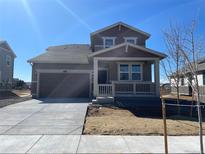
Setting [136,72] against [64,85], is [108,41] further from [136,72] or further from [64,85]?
[64,85]

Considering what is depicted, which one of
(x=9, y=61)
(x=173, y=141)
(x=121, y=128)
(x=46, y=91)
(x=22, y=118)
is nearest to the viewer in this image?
(x=173, y=141)

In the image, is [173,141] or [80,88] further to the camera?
[80,88]

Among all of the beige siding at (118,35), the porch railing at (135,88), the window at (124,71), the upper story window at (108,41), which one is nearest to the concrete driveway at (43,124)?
the porch railing at (135,88)

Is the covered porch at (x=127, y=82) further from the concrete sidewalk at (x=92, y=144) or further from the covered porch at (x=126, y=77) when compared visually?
the concrete sidewalk at (x=92, y=144)

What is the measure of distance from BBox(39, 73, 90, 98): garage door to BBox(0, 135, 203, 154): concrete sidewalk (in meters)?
13.3

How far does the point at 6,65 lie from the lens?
28844 millimetres

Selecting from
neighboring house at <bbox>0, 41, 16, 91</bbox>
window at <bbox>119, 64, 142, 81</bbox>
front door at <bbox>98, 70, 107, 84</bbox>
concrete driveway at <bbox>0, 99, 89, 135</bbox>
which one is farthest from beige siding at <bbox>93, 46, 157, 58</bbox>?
neighboring house at <bbox>0, 41, 16, 91</bbox>

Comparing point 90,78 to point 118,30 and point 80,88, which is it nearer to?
point 80,88

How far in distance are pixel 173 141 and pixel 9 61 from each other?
1166 inches

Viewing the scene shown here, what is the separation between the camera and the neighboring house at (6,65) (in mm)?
27109

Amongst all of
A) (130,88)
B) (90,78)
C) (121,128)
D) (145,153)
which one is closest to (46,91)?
(90,78)

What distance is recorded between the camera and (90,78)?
782 inches

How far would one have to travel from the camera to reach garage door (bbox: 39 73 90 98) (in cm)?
1970

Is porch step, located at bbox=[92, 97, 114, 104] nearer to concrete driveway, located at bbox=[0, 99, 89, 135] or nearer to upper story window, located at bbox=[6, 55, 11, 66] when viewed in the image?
concrete driveway, located at bbox=[0, 99, 89, 135]
